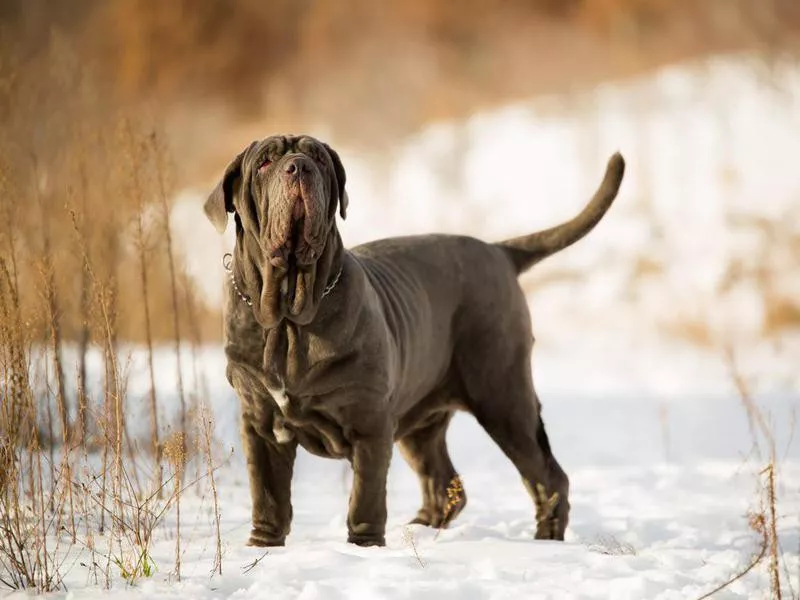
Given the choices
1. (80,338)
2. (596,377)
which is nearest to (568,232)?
(80,338)

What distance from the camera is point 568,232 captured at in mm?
4000

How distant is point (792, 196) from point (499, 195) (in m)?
4.07

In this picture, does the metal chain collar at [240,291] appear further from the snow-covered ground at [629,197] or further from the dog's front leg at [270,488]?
the snow-covered ground at [629,197]

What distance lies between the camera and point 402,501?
5.10 meters

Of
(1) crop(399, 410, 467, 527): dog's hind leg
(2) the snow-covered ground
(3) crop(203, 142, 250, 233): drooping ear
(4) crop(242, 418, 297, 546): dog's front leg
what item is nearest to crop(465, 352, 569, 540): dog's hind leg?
(1) crop(399, 410, 467, 527): dog's hind leg

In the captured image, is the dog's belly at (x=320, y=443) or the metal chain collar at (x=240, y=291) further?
the dog's belly at (x=320, y=443)

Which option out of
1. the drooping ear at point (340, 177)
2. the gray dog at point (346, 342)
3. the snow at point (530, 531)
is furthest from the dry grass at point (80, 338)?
the drooping ear at point (340, 177)

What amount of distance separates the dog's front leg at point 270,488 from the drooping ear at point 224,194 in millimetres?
747

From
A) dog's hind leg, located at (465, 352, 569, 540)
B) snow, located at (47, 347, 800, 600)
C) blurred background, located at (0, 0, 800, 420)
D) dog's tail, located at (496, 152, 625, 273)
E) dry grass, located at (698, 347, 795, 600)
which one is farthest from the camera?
blurred background, located at (0, 0, 800, 420)

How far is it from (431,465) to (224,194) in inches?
69.3

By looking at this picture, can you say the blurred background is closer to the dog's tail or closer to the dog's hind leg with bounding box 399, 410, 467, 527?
the dog's hind leg with bounding box 399, 410, 467, 527

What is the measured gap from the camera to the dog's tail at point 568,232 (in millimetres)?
3967

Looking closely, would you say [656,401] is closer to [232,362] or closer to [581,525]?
[581,525]

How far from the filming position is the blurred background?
12273 mm
